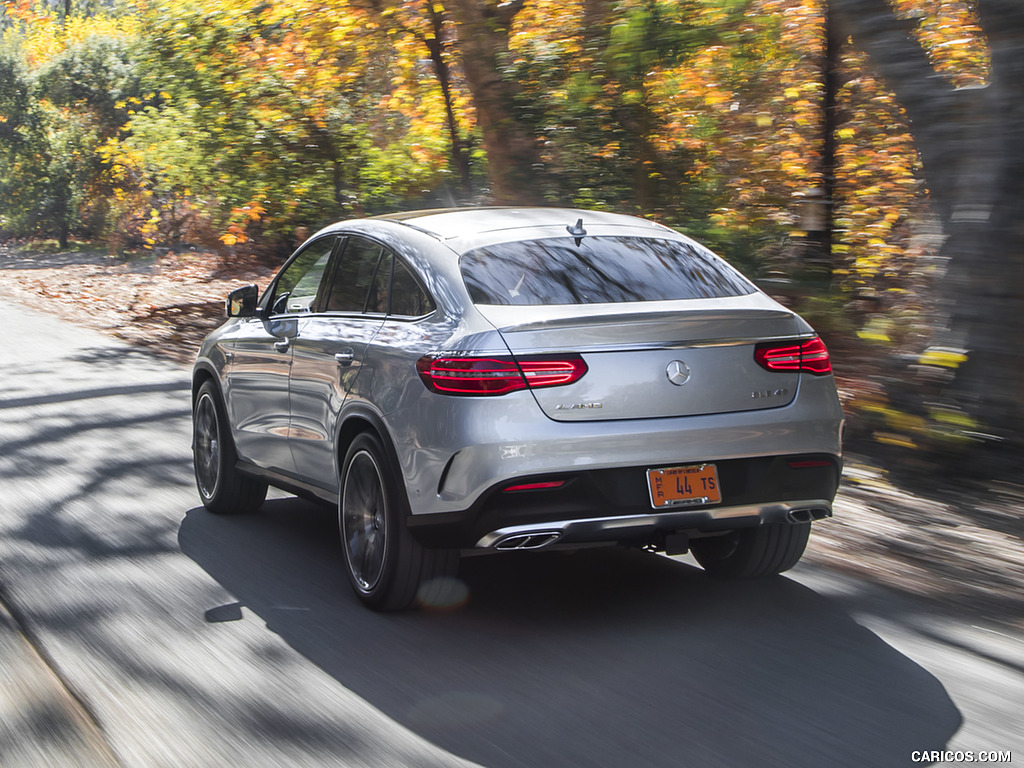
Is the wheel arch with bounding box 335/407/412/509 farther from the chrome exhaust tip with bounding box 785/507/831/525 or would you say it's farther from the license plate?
the chrome exhaust tip with bounding box 785/507/831/525

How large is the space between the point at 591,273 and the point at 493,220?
2.40 feet

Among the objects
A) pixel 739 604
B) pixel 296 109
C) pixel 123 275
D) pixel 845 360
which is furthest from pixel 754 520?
pixel 123 275

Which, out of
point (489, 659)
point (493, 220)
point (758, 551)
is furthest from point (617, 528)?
point (493, 220)

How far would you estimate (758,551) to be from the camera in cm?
555

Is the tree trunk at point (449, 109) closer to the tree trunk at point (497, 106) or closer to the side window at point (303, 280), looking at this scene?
the tree trunk at point (497, 106)

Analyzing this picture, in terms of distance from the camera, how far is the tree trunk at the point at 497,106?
1402cm

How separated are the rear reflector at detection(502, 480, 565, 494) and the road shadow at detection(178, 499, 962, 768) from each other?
0.64 m

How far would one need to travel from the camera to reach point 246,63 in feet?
62.6

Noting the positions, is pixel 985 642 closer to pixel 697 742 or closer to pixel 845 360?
pixel 697 742

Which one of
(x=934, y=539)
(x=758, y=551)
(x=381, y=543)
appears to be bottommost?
(x=934, y=539)

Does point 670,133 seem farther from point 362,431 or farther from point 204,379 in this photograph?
point 362,431

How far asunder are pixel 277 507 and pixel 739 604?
10.8 feet

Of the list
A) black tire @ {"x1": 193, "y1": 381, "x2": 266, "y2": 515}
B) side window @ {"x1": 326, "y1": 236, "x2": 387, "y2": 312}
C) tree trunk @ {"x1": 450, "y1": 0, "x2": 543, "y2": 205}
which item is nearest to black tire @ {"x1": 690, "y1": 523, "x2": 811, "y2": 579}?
side window @ {"x1": 326, "y1": 236, "x2": 387, "y2": 312}

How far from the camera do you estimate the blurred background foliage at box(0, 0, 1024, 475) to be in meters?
7.91
